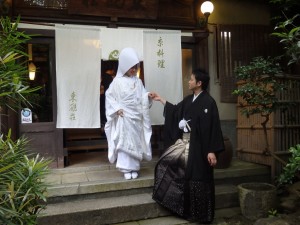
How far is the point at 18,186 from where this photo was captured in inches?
95.6

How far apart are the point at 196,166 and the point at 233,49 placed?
4.24 meters

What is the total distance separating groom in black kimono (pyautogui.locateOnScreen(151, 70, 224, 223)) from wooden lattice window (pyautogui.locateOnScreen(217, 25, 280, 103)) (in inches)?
114

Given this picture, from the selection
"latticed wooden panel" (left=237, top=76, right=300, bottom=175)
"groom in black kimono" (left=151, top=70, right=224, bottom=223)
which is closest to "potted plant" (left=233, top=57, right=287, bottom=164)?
"groom in black kimono" (left=151, top=70, right=224, bottom=223)

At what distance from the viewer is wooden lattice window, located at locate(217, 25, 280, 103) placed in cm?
757

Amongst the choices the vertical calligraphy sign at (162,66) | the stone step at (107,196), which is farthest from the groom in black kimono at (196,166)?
the vertical calligraphy sign at (162,66)

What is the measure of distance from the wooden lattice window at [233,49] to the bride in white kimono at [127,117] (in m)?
2.82

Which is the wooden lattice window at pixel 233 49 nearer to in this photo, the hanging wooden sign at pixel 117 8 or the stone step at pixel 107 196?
the hanging wooden sign at pixel 117 8

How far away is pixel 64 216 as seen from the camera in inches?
182

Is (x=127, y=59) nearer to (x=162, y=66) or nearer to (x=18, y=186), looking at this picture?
(x=162, y=66)


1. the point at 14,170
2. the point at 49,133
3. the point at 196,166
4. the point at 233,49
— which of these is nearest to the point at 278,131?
the point at 233,49

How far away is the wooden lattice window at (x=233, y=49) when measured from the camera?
7.57 metres

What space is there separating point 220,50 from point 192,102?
3.21m

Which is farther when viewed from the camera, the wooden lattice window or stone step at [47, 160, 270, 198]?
the wooden lattice window

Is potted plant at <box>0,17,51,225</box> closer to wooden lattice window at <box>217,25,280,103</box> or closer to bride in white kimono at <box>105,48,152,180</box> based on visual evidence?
bride in white kimono at <box>105,48,152,180</box>
